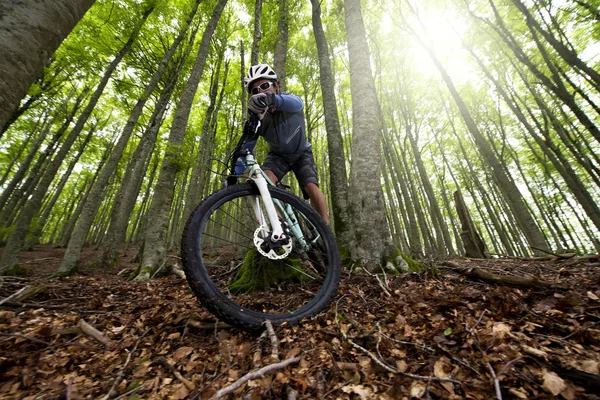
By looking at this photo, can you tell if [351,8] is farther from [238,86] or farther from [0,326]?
[238,86]

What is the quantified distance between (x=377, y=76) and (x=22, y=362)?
18059 millimetres

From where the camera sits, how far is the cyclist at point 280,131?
8.41ft

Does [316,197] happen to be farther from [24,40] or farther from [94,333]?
[24,40]

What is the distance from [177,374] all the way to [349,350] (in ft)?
3.79

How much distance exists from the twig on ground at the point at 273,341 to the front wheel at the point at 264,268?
0.24 ft

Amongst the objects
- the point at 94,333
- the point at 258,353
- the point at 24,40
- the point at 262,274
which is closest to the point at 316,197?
the point at 262,274

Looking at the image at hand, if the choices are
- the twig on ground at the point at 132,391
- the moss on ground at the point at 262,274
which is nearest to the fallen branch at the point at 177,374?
the twig on ground at the point at 132,391

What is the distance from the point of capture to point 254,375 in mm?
1355

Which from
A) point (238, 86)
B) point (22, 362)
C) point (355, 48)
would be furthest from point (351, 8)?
point (238, 86)

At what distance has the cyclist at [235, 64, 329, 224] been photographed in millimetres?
2564

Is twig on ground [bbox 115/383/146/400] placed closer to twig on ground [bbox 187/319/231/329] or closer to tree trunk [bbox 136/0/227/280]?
twig on ground [bbox 187/319/231/329]

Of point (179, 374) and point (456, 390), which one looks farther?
point (179, 374)

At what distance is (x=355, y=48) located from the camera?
15.2 feet

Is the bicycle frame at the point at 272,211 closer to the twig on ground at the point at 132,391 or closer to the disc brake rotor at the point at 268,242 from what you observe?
the disc brake rotor at the point at 268,242
